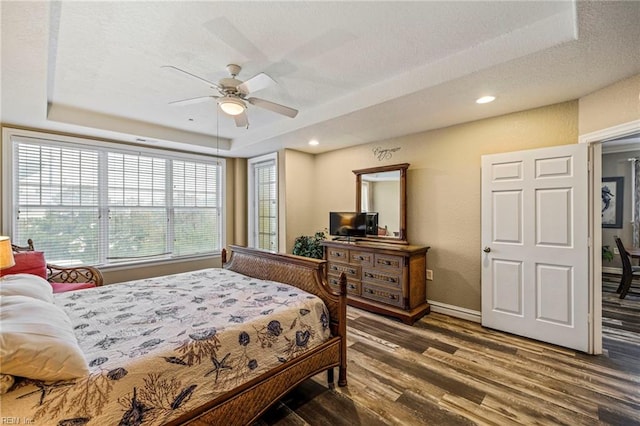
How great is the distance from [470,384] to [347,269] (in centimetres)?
208

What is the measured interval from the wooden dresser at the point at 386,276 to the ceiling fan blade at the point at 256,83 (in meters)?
2.40

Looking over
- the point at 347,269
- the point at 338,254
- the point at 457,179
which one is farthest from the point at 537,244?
the point at 338,254

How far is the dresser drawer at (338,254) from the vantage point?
4066mm

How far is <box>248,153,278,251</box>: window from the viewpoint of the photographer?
5.14 m

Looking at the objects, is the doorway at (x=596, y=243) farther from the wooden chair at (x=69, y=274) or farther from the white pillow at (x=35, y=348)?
the wooden chair at (x=69, y=274)

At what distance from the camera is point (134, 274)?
14.3 feet

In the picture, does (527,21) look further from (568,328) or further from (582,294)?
(568,328)

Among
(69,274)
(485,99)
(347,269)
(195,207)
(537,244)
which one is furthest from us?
(195,207)

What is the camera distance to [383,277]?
12.0ft

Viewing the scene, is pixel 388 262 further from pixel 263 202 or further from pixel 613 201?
pixel 613 201

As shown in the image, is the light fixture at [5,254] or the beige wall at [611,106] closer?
the light fixture at [5,254]

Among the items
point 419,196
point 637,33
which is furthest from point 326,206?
point 637,33

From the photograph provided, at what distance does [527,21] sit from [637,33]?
24.5 inches

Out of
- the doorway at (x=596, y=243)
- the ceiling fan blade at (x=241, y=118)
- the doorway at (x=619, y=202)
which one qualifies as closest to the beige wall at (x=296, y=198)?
the ceiling fan blade at (x=241, y=118)
